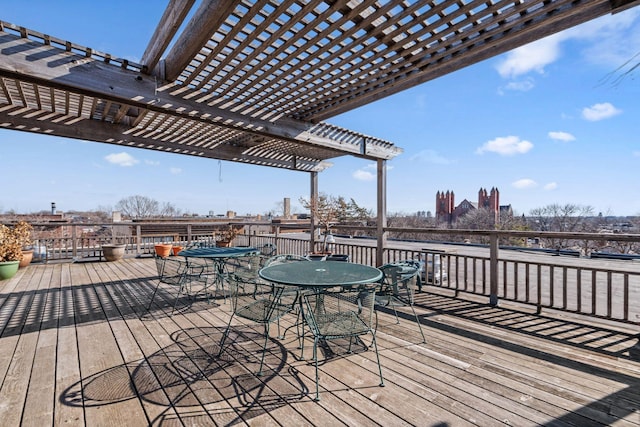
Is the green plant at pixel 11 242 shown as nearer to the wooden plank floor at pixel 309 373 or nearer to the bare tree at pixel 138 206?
the wooden plank floor at pixel 309 373

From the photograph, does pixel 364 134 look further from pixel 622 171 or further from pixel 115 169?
pixel 622 171

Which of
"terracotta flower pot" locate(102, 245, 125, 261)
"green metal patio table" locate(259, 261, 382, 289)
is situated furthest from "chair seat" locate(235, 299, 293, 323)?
"terracotta flower pot" locate(102, 245, 125, 261)

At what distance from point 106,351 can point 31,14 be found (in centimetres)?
400

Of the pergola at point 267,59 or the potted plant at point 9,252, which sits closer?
the pergola at point 267,59

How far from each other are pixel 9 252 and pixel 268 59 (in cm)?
623

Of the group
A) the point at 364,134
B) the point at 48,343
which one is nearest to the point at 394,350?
the point at 48,343

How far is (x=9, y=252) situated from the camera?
5383 mm

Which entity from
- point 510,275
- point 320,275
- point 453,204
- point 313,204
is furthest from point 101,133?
point 453,204

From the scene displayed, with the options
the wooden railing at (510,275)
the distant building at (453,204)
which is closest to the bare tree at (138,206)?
the wooden railing at (510,275)

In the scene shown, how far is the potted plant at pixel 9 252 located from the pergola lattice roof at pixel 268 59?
252 cm

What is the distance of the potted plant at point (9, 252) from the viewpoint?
17.0 ft

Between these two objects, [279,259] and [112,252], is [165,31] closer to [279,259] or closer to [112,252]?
[279,259]

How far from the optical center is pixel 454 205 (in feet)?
123

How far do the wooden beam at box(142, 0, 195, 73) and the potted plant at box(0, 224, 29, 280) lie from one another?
4939 mm
